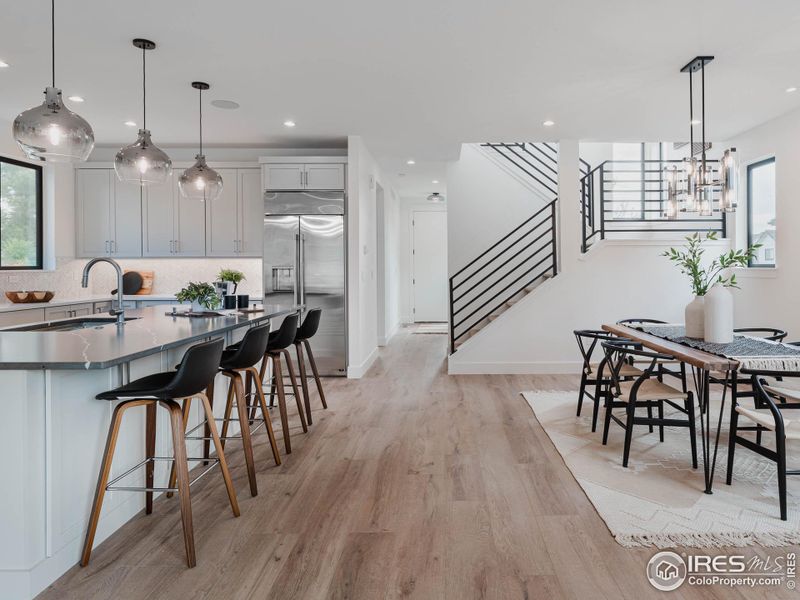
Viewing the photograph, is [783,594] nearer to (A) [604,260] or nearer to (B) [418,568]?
(B) [418,568]

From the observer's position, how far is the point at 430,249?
1145cm

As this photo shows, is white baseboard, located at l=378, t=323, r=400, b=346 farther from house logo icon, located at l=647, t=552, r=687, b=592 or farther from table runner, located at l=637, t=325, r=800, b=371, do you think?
house logo icon, located at l=647, t=552, r=687, b=592

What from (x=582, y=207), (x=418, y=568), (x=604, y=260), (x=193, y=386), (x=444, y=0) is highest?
(x=444, y=0)

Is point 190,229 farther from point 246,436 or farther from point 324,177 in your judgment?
point 246,436

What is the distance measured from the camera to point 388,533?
2.49m

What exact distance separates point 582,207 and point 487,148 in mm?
1995

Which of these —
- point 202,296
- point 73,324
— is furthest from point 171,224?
point 202,296

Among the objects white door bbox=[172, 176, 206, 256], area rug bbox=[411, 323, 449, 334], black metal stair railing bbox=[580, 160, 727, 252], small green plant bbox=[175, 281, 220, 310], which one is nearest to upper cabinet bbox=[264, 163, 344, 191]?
white door bbox=[172, 176, 206, 256]

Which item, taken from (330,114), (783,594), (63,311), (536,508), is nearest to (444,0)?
(330,114)

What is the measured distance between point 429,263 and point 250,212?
5.65 meters

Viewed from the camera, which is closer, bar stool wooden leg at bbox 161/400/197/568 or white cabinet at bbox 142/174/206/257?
bar stool wooden leg at bbox 161/400/197/568

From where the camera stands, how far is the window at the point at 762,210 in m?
5.74

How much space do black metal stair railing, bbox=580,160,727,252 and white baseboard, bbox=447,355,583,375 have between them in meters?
1.50

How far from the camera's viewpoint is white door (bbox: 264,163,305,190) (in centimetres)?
615
